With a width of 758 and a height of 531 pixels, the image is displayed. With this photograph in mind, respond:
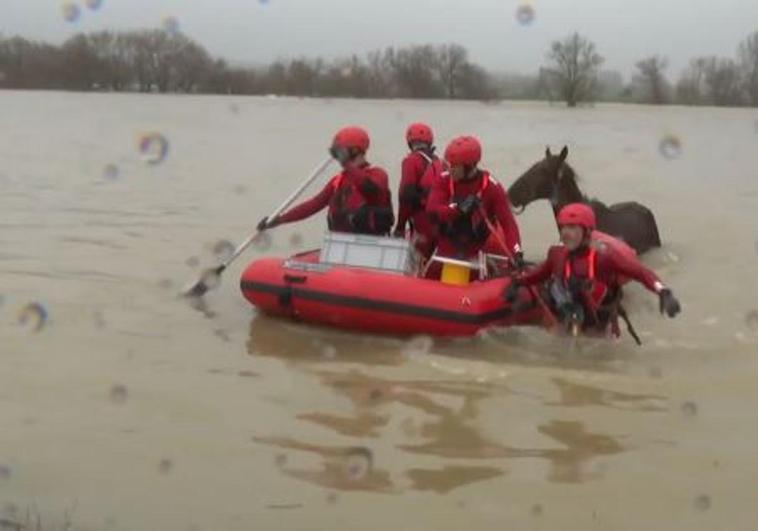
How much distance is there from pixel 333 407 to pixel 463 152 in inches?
99.1

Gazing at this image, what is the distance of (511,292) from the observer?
8.26m

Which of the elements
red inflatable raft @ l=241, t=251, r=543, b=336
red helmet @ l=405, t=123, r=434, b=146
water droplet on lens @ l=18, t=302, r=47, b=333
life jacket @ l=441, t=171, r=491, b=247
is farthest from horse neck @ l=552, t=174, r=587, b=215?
water droplet on lens @ l=18, t=302, r=47, b=333

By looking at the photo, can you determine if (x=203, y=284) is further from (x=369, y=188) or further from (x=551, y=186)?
(x=551, y=186)

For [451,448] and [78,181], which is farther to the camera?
[78,181]

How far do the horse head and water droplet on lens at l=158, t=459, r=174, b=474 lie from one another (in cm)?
602

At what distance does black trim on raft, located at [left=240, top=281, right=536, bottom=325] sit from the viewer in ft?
A: 27.8

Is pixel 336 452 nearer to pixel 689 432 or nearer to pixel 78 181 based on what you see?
pixel 689 432

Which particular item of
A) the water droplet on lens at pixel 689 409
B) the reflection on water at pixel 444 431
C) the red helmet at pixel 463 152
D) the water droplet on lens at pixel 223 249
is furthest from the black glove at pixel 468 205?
the water droplet on lens at pixel 223 249

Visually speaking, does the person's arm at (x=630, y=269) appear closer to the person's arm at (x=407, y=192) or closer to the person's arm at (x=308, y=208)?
the person's arm at (x=407, y=192)

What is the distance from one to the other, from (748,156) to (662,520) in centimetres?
2731

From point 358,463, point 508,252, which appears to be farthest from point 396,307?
point 358,463

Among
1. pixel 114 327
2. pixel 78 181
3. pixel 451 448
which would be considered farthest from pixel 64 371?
pixel 78 181

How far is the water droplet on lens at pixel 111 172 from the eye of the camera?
2235 centimetres

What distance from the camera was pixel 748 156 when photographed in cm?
3116
